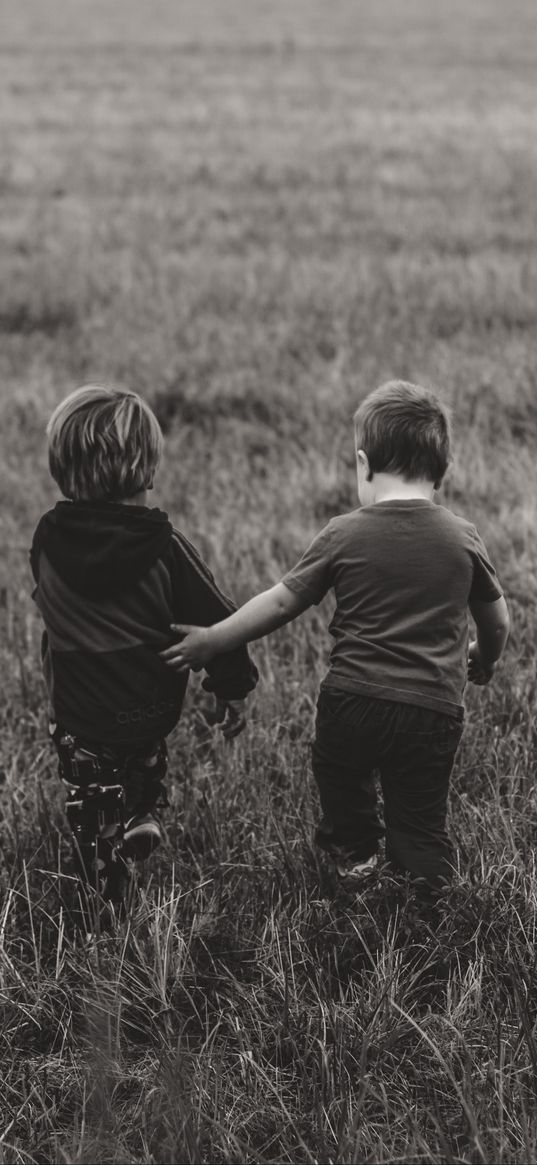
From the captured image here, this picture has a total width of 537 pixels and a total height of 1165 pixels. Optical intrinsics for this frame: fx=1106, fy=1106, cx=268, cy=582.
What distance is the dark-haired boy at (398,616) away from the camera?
267 centimetres

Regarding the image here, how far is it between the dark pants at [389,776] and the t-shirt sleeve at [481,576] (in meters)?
0.32

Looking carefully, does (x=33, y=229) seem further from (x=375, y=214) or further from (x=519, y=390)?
(x=519, y=390)

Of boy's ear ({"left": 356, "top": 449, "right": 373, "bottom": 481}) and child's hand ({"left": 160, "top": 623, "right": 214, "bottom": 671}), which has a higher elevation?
boy's ear ({"left": 356, "top": 449, "right": 373, "bottom": 481})

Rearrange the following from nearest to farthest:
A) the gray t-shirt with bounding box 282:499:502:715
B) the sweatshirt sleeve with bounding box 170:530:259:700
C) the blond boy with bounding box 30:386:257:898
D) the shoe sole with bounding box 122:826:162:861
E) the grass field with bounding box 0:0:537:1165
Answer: the grass field with bounding box 0:0:537:1165 < the gray t-shirt with bounding box 282:499:502:715 < the blond boy with bounding box 30:386:257:898 < the sweatshirt sleeve with bounding box 170:530:259:700 < the shoe sole with bounding box 122:826:162:861

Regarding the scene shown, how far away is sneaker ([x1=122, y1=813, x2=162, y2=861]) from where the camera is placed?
300 centimetres

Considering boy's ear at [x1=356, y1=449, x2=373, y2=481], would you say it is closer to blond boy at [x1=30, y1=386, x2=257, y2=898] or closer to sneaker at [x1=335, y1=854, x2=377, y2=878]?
blond boy at [x1=30, y1=386, x2=257, y2=898]

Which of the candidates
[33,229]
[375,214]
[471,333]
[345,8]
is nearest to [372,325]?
[471,333]

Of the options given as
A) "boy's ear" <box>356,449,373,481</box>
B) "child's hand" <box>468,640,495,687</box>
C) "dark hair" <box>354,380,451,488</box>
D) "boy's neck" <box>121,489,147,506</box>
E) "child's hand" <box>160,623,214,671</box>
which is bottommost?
"child's hand" <box>468,640,495,687</box>

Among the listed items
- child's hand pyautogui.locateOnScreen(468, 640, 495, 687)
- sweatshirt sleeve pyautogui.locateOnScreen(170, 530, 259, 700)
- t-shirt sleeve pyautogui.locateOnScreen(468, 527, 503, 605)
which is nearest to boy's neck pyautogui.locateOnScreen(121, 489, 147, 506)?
sweatshirt sleeve pyautogui.locateOnScreen(170, 530, 259, 700)

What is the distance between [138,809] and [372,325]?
15.7 feet

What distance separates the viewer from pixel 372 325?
23.4 ft

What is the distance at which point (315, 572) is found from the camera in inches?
107

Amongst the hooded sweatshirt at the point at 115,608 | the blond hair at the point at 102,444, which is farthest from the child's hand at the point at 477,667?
the blond hair at the point at 102,444

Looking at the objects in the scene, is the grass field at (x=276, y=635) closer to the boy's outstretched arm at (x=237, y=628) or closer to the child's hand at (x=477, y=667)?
the child's hand at (x=477, y=667)
